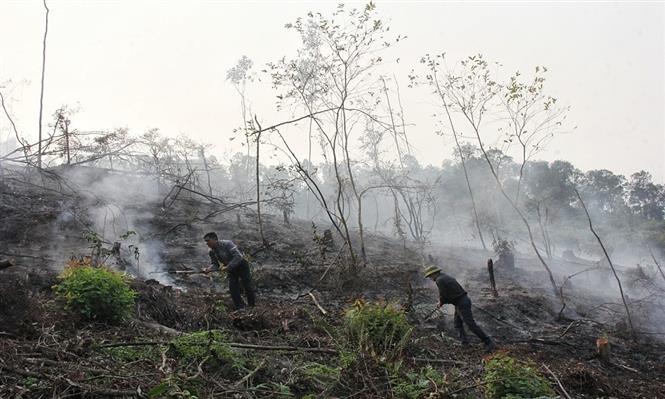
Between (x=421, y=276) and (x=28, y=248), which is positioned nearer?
(x=28, y=248)

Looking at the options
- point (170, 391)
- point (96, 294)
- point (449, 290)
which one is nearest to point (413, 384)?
Result: point (170, 391)

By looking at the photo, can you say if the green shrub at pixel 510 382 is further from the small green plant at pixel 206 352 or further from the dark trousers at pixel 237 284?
the dark trousers at pixel 237 284

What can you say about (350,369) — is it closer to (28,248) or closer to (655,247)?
(28,248)

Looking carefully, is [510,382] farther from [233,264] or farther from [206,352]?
[233,264]

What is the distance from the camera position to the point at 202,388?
4.46m

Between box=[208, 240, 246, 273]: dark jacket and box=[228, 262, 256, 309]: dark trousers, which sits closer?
box=[208, 240, 246, 273]: dark jacket

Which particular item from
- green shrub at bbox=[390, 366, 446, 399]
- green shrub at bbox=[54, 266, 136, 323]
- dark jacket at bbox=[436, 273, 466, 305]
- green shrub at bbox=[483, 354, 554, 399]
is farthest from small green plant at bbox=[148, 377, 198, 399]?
dark jacket at bbox=[436, 273, 466, 305]

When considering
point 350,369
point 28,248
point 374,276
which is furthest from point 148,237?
point 350,369

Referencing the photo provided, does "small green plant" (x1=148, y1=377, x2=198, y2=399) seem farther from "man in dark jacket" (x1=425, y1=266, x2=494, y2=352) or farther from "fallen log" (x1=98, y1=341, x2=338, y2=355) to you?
"man in dark jacket" (x1=425, y1=266, x2=494, y2=352)

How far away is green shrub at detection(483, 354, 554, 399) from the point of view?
206 inches

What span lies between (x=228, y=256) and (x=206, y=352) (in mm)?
3813

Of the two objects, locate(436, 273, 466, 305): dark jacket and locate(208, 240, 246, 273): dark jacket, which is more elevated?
locate(208, 240, 246, 273): dark jacket

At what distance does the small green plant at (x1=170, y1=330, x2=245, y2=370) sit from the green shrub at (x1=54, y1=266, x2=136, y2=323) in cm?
120

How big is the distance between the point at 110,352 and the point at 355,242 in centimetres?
1402
